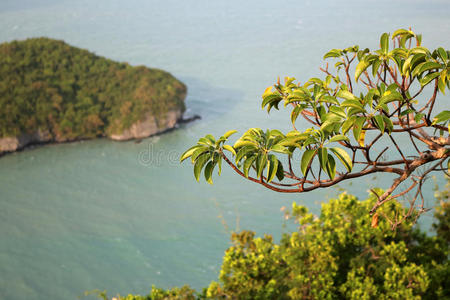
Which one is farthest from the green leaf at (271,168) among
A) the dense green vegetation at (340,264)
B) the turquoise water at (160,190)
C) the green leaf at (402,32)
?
the turquoise water at (160,190)

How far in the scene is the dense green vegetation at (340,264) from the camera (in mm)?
4234

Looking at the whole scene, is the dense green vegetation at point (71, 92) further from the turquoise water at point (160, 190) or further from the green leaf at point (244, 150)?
the green leaf at point (244, 150)

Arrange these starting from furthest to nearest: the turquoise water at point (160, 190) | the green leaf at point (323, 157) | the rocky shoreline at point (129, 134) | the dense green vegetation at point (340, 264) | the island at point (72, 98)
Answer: the island at point (72, 98) → the rocky shoreline at point (129, 134) → the turquoise water at point (160, 190) → the dense green vegetation at point (340, 264) → the green leaf at point (323, 157)

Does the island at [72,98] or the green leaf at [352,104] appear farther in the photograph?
the island at [72,98]

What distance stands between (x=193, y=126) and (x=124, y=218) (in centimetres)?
456

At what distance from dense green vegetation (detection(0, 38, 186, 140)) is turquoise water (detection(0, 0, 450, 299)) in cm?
71

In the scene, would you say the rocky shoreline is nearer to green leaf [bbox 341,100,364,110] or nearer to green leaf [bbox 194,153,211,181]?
green leaf [bbox 194,153,211,181]

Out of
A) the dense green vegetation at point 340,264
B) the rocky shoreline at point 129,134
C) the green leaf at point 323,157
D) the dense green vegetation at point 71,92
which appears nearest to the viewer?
the green leaf at point 323,157

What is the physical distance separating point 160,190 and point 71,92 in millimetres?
5222

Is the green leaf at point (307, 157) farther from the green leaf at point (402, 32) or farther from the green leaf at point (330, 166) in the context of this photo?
the green leaf at point (402, 32)

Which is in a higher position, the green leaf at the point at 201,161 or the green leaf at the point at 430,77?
the green leaf at the point at 430,77

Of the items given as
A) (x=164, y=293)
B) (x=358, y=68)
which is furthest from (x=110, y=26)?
(x=358, y=68)

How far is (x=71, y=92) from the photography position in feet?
45.2

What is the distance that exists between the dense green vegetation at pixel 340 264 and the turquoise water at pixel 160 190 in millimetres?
650
